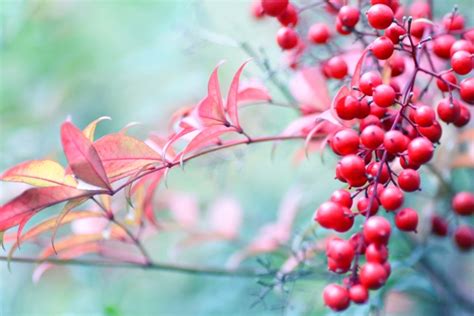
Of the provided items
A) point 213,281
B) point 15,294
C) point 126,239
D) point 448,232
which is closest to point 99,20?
point 15,294

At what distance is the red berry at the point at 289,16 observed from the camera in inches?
32.7

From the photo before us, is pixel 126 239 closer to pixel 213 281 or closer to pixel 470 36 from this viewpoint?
pixel 213 281

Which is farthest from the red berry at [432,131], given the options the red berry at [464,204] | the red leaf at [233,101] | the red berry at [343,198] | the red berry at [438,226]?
the red berry at [438,226]

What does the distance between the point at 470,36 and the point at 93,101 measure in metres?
1.25

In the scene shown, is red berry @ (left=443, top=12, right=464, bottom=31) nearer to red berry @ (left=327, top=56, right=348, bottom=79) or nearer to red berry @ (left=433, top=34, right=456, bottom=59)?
red berry @ (left=433, top=34, right=456, bottom=59)

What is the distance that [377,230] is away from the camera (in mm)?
629

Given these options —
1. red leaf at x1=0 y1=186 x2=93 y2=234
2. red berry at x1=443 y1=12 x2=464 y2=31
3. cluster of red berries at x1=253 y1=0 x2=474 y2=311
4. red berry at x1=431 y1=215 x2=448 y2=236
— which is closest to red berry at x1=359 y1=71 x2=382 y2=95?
cluster of red berries at x1=253 y1=0 x2=474 y2=311

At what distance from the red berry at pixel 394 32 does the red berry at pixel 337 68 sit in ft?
0.46

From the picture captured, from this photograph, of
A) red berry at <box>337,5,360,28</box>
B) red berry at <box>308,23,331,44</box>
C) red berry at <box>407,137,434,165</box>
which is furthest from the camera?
red berry at <box>308,23,331,44</box>

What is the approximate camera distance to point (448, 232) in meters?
1.11

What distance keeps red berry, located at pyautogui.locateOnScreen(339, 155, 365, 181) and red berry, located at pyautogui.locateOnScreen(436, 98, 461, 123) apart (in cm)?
12

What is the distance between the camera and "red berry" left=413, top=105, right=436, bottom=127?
25.0 inches

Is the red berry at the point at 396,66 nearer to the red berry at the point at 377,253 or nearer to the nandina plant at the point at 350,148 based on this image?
the nandina plant at the point at 350,148

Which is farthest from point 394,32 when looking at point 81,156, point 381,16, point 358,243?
point 81,156
